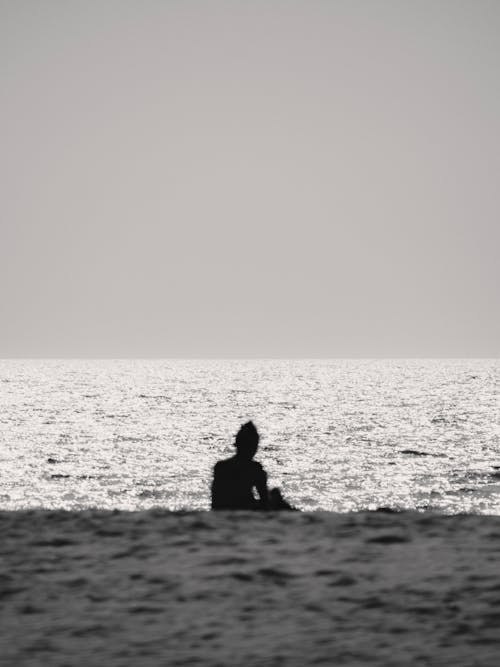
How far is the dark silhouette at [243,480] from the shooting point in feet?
36.6

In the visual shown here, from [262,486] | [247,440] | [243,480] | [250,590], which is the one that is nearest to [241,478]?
[243,480]

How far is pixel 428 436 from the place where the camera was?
210 feet

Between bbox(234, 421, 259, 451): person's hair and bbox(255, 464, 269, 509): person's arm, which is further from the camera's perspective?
bbox(255, 464, 269, 509): person's arm

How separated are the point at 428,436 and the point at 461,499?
29.6 m

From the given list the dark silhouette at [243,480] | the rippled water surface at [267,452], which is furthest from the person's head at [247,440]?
the rippled water surface at [267,452]

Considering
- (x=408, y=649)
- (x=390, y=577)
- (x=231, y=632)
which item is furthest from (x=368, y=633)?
(x=390, y=577)

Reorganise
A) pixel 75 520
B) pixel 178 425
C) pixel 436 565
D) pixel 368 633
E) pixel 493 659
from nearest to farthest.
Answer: pixel 493 659, pixel 368 633, pixel 436 565, pixel 75 520, pixel 178 425

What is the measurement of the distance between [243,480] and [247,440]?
758 millimetres

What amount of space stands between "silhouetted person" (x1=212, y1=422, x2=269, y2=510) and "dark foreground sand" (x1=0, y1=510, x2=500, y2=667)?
0.50m

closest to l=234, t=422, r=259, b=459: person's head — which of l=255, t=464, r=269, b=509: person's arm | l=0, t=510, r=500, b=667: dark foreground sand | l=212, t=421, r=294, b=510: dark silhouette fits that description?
l=212, t=421, r=294, b=510: dark silhouette

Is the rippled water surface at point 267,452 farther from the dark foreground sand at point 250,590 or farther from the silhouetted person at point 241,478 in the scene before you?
the dark foreground sand at point 250,590

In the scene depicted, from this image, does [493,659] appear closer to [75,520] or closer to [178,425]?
[75,520]

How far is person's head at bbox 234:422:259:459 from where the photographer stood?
11.1 meters

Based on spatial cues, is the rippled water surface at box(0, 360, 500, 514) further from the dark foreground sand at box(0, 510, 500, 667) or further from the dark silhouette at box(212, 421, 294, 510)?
the dark foreground sand at box(0, 510, 500, 667)
